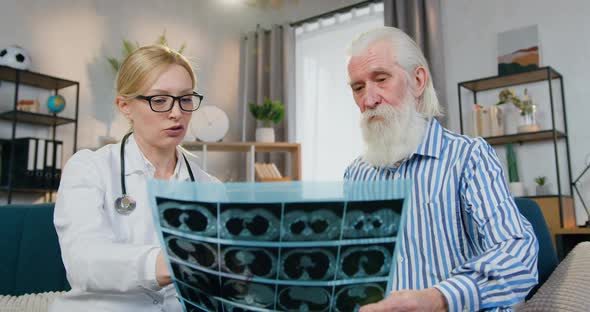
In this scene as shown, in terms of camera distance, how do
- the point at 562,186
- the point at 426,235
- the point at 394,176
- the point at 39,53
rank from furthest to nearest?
the point at 39,53, the point at 562,186, the point at 394,176, the point at 426,235

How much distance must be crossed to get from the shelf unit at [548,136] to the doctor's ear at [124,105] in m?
3.05

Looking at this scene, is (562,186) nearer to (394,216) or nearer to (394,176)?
(394,176)

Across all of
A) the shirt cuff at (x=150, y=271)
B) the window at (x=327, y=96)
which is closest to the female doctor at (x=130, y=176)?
the shirt cuff at (x=150, y=271)

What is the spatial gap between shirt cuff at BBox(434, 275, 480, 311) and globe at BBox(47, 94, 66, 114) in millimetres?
4076

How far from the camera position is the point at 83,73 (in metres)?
4.67

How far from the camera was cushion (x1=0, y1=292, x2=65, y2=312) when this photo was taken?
135 cm

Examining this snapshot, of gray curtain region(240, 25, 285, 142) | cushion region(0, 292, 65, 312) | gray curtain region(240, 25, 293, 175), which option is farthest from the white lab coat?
gray curtain region(240, 25, 285, 142)

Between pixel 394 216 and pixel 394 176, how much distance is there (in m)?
0.66

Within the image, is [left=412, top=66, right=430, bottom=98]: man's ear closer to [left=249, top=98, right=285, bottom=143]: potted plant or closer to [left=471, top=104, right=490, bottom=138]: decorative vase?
[left=471, top=104, right=490, bottom=138]: decorative vase

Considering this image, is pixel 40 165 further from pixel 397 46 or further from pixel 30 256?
pixel 397 46

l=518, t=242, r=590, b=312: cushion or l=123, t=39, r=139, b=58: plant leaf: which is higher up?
l=123, t=39, r=139, b=58: plant leaf

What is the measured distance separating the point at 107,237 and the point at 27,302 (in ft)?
2.10

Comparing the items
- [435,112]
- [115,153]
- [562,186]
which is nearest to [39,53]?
[115,153]

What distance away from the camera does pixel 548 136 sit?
12.6 ft
